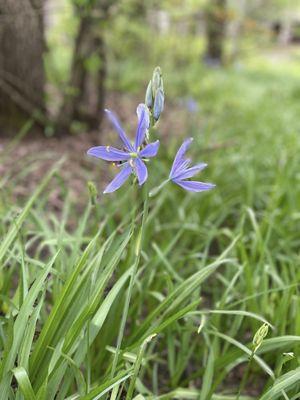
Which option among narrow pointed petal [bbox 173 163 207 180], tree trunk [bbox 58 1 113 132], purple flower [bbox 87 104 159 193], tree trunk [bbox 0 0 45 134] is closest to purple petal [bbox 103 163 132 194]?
purple flower [bbox 87 104 159 193]

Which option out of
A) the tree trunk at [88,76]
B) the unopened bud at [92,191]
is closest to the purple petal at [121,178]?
the unopened bud at [92,191]

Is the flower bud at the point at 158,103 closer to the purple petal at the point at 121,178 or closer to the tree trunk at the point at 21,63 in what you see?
the purple petal at the point at 121,178

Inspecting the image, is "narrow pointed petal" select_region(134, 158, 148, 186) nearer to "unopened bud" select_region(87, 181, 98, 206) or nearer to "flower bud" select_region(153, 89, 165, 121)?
"flower bud" select_region(153, 89, 165, 121)

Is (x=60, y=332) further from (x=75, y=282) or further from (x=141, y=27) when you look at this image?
(x=141, y=27)

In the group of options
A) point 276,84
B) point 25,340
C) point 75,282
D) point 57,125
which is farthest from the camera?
point 276,84

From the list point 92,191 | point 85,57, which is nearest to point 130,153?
point 92,191

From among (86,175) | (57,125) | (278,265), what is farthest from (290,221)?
(57,125)
